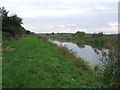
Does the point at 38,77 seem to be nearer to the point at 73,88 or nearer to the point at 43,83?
the point at 43,83

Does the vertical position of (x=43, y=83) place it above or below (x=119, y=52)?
below

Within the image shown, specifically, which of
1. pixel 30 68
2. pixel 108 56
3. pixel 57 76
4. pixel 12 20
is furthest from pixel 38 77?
pixel 12 20

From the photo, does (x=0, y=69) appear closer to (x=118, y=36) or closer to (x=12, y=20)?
(x=118, y=36)

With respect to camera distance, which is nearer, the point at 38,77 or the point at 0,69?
the point at 38,77

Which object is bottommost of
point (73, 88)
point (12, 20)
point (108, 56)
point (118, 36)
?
point (73, 88)

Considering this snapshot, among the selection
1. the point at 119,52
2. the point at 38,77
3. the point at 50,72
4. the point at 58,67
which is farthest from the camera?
the point at 58,67

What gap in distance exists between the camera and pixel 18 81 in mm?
8016

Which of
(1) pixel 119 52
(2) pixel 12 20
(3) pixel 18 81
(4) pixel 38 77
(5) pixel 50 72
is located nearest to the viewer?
(1) pixel 119 52

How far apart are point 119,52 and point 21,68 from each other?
4468mm

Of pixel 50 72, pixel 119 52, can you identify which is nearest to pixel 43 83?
pixel 50 72

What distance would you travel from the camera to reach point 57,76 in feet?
29.8

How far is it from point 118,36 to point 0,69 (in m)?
5.19

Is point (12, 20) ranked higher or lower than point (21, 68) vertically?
higher

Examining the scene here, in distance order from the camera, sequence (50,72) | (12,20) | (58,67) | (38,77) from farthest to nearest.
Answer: (12,20)
(58,67)
(50,72)
(38,77)
